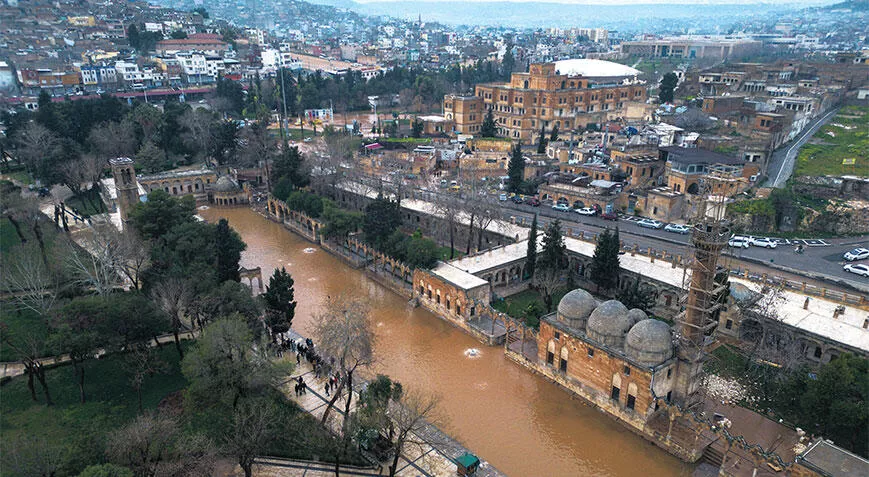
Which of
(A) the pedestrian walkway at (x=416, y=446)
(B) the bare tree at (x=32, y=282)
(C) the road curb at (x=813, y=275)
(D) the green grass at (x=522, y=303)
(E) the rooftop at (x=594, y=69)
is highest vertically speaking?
(E) the rooftop at (x=594, y=69)

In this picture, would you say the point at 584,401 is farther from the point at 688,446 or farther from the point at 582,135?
the point at 582,135

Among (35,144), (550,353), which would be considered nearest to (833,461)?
(550,353)

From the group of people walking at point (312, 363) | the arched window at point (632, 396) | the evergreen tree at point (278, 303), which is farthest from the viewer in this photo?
the evergreen tree at point (278, 303)

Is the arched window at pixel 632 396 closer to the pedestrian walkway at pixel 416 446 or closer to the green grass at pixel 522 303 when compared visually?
the pedestrian walkway at pixel 416 446

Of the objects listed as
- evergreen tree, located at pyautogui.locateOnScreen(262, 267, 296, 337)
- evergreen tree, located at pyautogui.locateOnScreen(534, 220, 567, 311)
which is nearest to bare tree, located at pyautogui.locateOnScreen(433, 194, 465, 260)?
evergreen tree, located at pyautogui.locateOnScreen(534, 220, 567, 311)

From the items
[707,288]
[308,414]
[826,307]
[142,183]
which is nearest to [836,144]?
[826,307]

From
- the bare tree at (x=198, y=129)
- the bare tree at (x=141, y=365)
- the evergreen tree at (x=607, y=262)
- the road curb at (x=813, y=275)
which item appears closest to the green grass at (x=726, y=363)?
the evergreen tree at (x=607, y=262)
